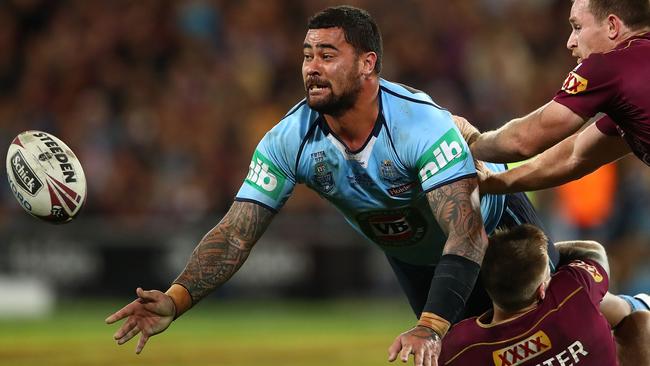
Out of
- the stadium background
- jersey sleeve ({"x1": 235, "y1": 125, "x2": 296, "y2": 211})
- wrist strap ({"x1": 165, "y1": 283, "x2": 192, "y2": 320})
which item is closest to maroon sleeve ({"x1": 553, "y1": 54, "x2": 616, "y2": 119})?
jersey sleeve ({"x1": 235, "y1": 125, "x2": 296, "y2": 211})

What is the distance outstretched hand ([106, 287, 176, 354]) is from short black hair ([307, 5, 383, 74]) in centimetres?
150

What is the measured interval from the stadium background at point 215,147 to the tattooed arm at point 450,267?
5.55 metres

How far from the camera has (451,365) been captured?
586cm

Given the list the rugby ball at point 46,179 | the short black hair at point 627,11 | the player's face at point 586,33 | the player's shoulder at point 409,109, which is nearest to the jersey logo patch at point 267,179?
the player's shoulder at point 409,109

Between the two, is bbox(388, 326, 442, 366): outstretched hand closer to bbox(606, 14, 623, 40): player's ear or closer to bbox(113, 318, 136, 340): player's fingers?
bbox(113, 318, 136, 340): player's fingers

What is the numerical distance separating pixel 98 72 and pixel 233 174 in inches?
94.0

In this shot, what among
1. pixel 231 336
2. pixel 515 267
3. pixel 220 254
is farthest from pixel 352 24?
pixel 231 336

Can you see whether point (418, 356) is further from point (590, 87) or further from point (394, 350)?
point (590, 87)

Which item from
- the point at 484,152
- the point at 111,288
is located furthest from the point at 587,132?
the point at 111,288

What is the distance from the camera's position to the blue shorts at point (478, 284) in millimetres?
6559

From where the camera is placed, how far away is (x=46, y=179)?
6277 mm

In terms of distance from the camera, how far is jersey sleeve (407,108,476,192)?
5.80 m

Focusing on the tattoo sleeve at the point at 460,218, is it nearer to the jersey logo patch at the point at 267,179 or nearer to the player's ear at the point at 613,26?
the jersey logo patch at the point at 267,179

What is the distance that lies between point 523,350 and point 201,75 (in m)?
10.8
